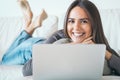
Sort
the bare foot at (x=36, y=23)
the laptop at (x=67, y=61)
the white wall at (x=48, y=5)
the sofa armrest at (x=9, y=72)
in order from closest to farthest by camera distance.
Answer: the laptop at (x=67, y=61)
the sofa armrest at (x=9, y=72)
the bare foot at (x=36, y=23)
the white wall at (x=48, y=5)

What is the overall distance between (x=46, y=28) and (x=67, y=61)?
1.15 metres

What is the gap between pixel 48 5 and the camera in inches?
89.7

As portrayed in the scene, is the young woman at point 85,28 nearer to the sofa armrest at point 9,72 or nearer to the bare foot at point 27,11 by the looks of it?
the sofa armrest at point 9,72

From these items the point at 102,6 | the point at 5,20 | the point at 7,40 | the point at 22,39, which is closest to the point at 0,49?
the point at 7,40

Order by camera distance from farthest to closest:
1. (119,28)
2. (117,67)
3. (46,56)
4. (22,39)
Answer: (119,28) → (22,39) → (117,67) → (46,56)

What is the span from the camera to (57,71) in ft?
2.94

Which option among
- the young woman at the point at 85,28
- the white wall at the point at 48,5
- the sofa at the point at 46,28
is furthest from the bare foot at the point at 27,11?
the white wall at the point at 48,5

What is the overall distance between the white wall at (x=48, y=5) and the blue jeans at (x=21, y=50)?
23.2 inches

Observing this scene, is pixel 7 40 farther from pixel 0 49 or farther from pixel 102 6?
pixel 102 6

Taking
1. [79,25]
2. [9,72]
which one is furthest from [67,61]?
[9,72]

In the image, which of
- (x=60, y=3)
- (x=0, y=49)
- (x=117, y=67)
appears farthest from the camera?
(x=60, y=3)

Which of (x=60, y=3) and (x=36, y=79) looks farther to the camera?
(x=60, y=3)

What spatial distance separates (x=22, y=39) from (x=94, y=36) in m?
0.60

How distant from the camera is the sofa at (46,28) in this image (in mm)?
1635
